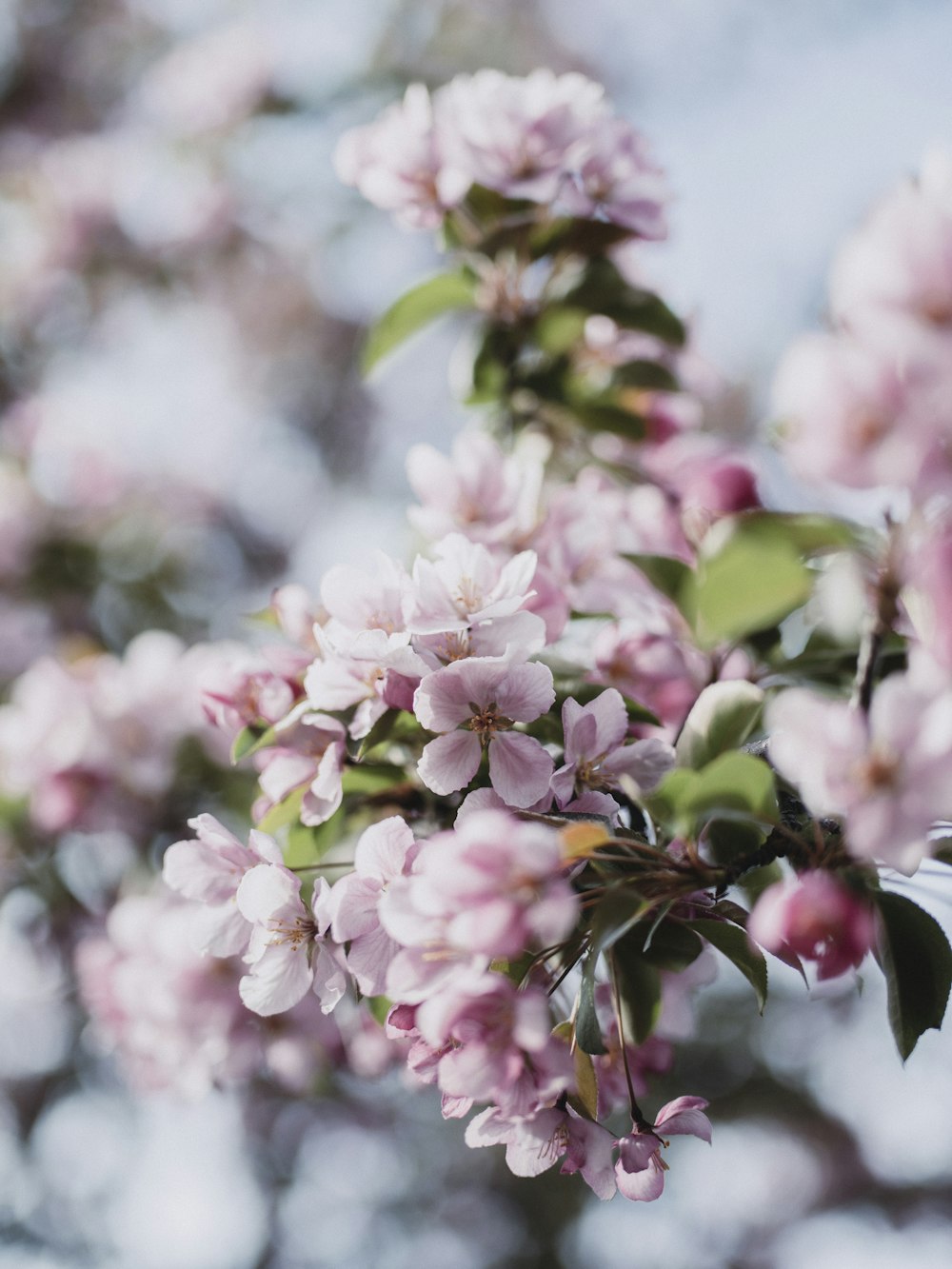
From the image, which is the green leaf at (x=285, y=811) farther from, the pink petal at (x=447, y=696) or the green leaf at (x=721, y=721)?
the green leaf at (x=721, y=721)

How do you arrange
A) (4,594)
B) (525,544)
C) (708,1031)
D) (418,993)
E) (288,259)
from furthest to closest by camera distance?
(288,259), (708,1031), (4,594), (525,544), (418,993)

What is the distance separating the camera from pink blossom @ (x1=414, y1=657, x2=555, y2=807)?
70 centimetres

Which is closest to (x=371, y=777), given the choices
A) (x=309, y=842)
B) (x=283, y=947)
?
(x=309, y=842)

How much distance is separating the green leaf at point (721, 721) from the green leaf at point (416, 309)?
0.71 metres

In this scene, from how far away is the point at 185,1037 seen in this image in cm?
133

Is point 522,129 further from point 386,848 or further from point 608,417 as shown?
point 386,848

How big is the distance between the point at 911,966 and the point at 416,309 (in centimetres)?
92

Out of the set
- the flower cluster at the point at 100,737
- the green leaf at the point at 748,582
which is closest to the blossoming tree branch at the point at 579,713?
the green leaf at the point at 748,582

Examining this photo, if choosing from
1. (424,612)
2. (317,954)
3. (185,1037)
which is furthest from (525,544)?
(185,1037)

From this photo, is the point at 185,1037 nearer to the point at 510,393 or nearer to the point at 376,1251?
the point at 510,393

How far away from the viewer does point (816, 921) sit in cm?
55

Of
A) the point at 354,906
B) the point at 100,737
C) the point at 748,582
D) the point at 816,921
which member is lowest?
the point at 100,737

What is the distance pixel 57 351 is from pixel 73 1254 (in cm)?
272

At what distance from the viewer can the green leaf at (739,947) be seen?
0.76 meters
